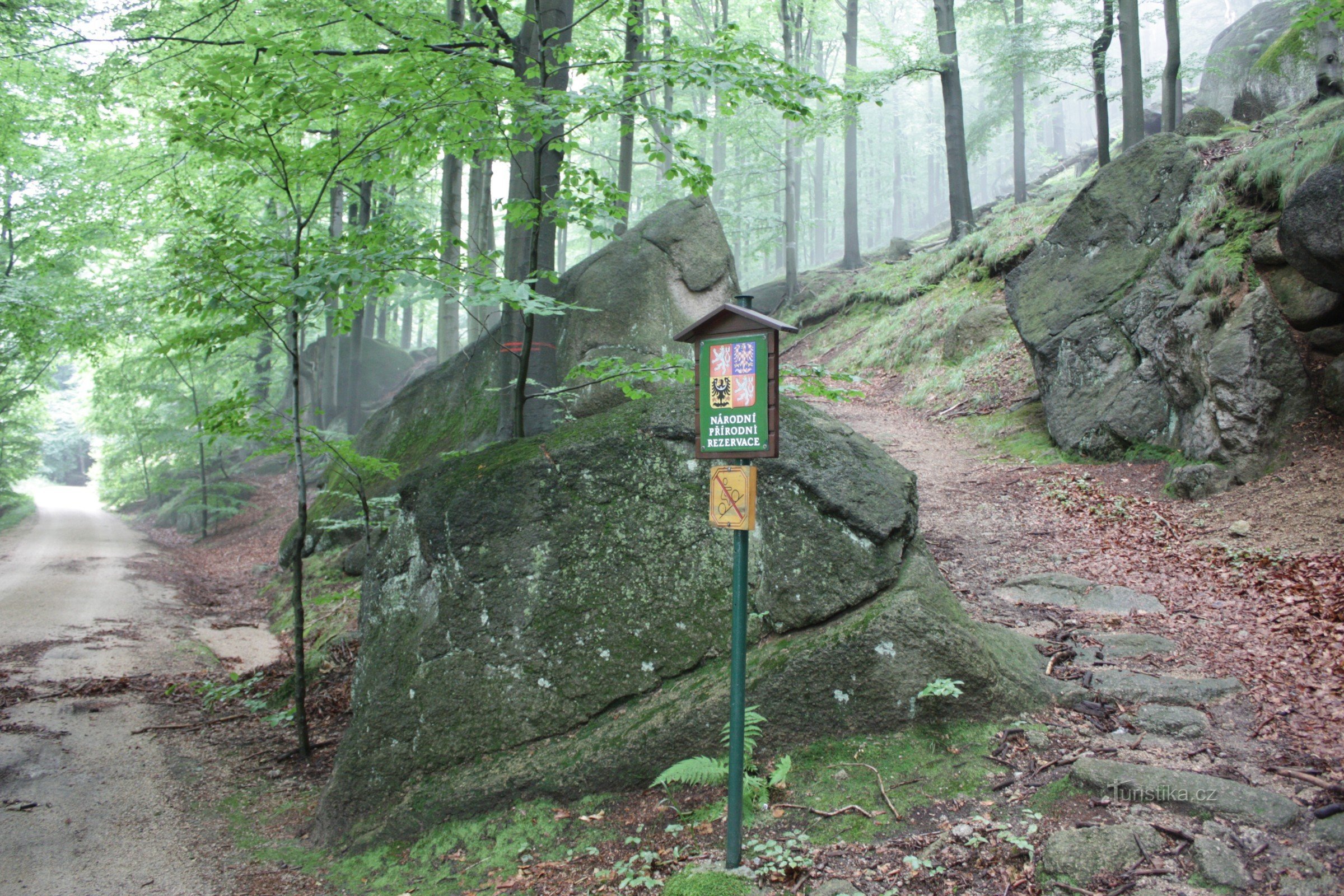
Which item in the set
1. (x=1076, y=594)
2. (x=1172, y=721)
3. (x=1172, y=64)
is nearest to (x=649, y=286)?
(x=1076, y=594)

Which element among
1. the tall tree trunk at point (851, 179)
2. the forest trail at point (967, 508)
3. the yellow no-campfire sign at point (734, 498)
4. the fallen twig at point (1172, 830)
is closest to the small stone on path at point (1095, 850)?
the fallen twig at point (1172, 830)

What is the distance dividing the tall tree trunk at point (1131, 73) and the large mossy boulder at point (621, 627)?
46.0 ft

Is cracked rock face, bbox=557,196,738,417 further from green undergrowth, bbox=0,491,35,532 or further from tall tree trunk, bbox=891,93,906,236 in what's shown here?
tall tree trunk, bbox=891,93,906,236

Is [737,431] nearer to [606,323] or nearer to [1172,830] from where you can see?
[1172,830]

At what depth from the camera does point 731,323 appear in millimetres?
3646

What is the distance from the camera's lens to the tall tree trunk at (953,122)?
1753 cm

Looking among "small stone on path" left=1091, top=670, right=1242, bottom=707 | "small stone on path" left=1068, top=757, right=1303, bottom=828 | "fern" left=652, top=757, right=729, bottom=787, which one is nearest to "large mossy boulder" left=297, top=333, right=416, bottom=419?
"fern" left=652, top=757, right=729, bottom=787

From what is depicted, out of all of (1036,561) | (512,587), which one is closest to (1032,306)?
(1036,561)

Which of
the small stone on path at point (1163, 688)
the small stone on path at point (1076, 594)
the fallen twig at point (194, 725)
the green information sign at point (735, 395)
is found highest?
the green information sign at point (735, 395)

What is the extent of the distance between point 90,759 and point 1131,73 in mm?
19172

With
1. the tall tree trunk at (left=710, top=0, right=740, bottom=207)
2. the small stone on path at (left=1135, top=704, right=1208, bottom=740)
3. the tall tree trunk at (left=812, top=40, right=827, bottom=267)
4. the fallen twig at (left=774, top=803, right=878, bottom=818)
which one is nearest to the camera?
the fallen twig at (left=774, top=803, right=878, bottom=818)

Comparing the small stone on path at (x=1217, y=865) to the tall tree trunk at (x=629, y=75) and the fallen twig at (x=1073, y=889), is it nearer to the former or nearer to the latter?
the fallen twig at (x=1073, y=889)

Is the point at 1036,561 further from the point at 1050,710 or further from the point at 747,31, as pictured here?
the point at 747,31

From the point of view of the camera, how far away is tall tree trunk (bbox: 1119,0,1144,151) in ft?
47.7
